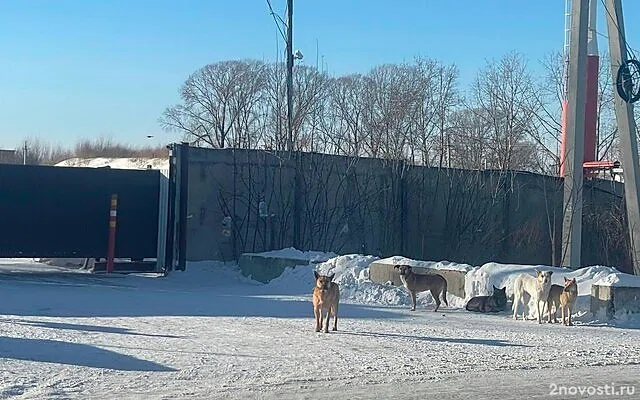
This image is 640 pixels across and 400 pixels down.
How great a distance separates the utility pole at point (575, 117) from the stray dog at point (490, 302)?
4779 millimetres

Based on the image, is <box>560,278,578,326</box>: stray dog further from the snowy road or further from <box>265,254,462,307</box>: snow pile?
the snowy road

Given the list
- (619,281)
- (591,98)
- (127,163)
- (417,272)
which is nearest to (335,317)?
(417,272)

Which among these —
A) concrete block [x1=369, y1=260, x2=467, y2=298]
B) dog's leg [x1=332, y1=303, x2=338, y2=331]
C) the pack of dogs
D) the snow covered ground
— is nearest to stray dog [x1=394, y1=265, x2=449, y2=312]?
the pack of dogs

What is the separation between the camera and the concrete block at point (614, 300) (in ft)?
58.6

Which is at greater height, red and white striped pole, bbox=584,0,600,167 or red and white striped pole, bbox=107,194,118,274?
red and white striped pole, bbox=584,0,600,167

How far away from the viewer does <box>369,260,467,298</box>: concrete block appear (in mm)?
19938

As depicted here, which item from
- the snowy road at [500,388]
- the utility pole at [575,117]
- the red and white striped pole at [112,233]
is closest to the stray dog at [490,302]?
the utility pole at [575,117]

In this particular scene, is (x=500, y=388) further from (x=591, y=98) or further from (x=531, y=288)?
(x=591, y=98)

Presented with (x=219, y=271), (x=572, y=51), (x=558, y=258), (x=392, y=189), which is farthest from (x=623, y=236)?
(x=219, y=271)

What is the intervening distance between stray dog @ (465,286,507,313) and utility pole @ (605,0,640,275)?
6.23 m

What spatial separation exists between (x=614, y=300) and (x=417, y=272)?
3950 millimetres

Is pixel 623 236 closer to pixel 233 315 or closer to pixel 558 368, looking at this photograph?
pixel 233 315

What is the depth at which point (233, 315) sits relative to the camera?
16750 millimetres

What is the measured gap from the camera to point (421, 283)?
1880 cm
